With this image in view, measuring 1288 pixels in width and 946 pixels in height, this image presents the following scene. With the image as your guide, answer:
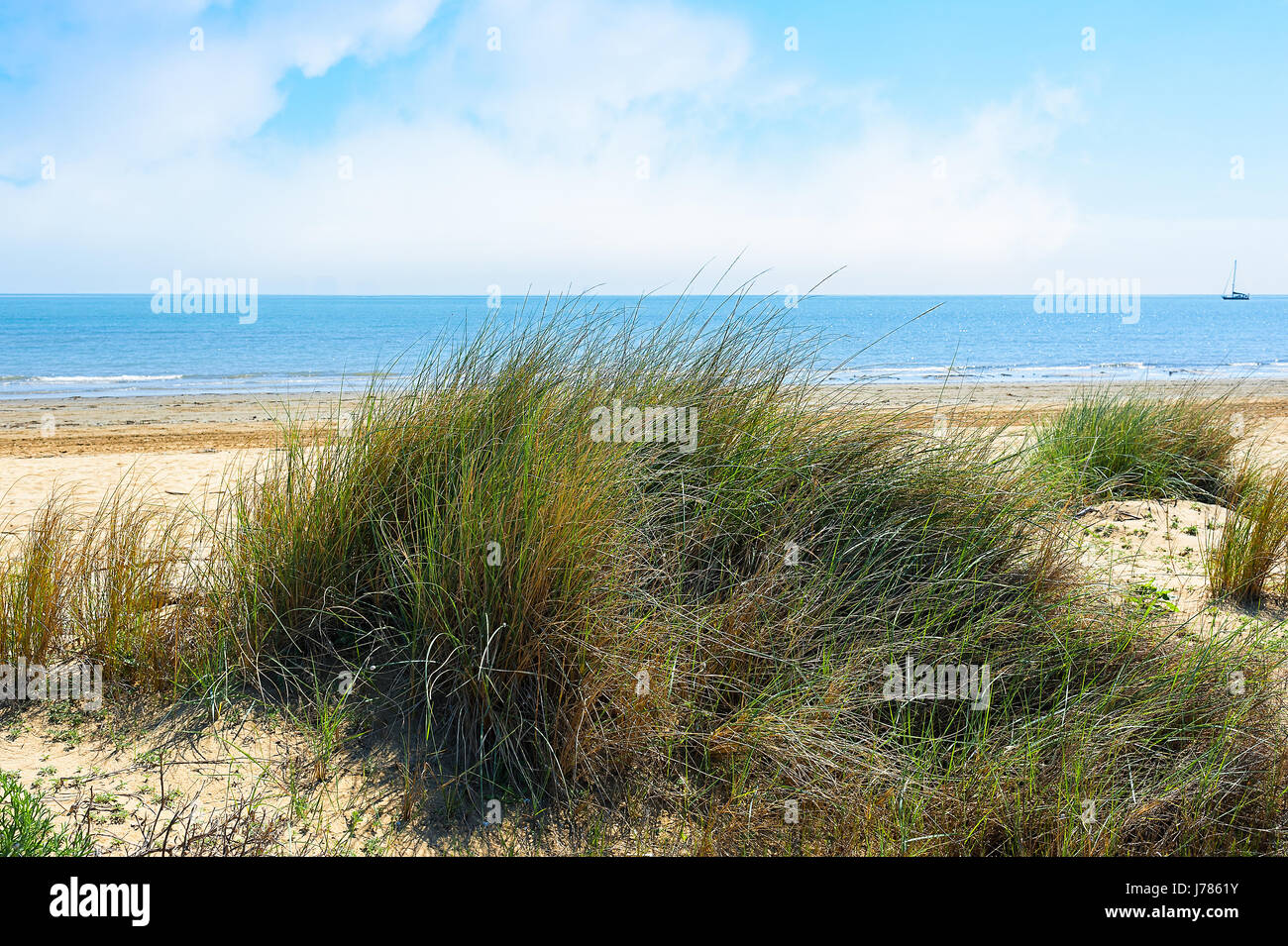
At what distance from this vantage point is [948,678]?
10.2 ft

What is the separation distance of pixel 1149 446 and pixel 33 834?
737 centimetres

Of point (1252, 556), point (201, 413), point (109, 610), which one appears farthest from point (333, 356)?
point (1252, 556)

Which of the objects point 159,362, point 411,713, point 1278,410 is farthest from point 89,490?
point 159,362

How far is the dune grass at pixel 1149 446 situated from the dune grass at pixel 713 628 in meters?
2.79

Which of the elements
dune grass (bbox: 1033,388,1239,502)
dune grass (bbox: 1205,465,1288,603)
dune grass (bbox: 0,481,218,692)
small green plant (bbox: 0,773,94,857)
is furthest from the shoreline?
small green plant (bbox: 0,773,94,857)

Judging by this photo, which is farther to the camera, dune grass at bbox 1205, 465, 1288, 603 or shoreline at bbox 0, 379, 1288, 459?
shoreline at bbox 0, 379, 1288, 459

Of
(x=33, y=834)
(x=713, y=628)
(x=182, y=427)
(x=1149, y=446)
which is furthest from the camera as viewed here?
(x=182, y=427)

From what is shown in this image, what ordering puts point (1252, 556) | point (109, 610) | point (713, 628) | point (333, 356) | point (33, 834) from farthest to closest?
point (333, 356), point (1252, 556), point (109, 610), point (713, 628), point (33, 834)

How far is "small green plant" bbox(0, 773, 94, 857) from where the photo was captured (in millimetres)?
2135

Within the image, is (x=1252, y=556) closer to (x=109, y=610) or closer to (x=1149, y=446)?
(x=1149, y=446)

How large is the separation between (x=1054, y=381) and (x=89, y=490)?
73.3 feet

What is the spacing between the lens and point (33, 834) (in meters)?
2.17

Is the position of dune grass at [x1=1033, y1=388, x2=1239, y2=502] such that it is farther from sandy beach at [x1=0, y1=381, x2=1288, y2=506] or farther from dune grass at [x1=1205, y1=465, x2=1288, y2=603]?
dune grass at [x1=1205, y1=465, x2=1288, y2=603]

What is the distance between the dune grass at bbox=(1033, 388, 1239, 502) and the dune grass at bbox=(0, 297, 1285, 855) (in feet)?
9.14
